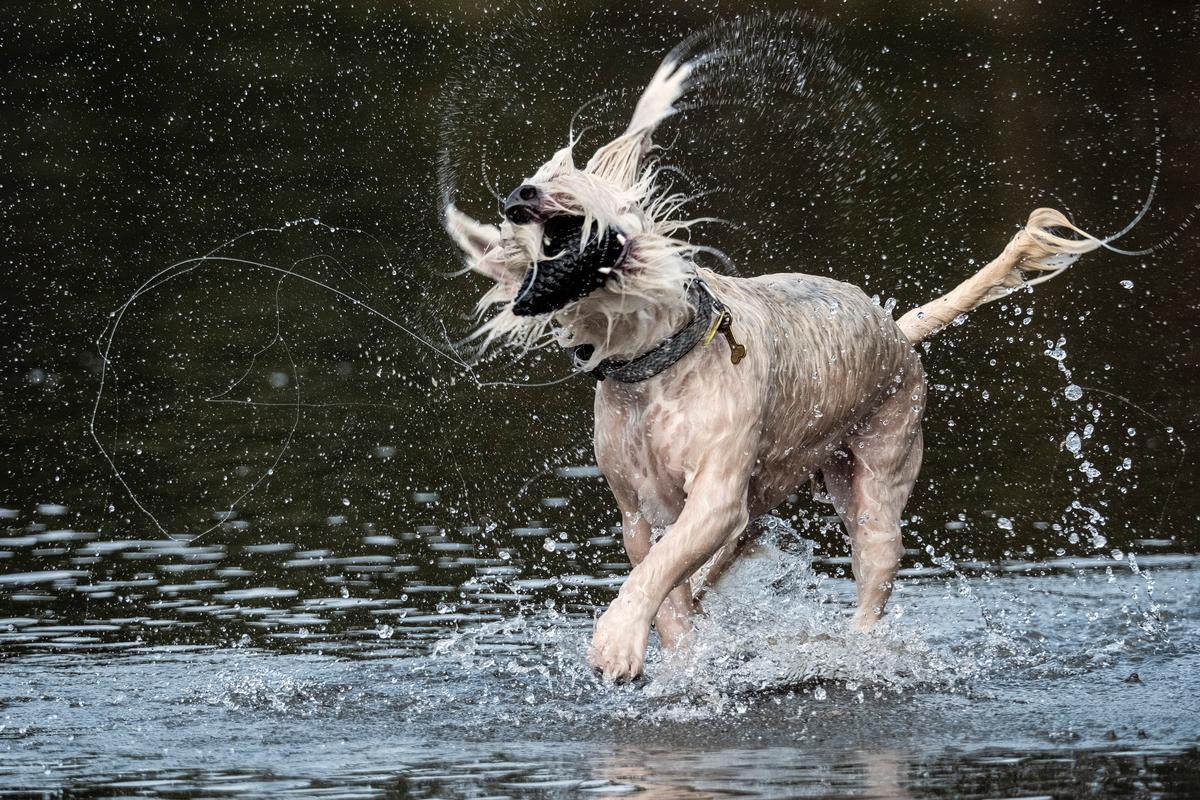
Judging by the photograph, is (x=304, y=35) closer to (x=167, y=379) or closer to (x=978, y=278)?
(x=167, y=379)

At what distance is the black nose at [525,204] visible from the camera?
16.5 feet

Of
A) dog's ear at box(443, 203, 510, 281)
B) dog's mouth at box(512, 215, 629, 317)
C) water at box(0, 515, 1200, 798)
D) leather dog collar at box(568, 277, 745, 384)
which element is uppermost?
dog's ear at box(443, 203, 510, 281)

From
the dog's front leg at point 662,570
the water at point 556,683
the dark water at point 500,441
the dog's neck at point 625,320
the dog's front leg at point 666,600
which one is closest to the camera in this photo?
the water at point 556,683

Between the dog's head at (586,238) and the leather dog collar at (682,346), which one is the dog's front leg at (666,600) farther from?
the dog's head at (586,238)

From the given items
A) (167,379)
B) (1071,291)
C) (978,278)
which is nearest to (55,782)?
(978,278)

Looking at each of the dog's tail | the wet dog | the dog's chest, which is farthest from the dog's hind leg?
Answer: the dog's chest

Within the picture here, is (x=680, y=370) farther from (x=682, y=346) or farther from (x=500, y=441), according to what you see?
(x=500, y=441)

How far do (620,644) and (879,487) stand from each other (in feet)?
6.85

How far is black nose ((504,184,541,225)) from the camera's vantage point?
503cm

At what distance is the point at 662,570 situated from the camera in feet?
17.6

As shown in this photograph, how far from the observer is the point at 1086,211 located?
14516 mm

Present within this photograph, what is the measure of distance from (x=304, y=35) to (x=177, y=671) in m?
14.8

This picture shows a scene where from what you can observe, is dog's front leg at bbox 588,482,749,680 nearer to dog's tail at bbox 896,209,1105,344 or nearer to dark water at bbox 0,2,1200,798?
dark water at bbox 0,2,1200,798

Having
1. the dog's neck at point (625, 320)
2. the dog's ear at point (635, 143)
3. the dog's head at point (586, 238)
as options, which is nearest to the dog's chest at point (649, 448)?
the dog's neck at point (625, 320)
